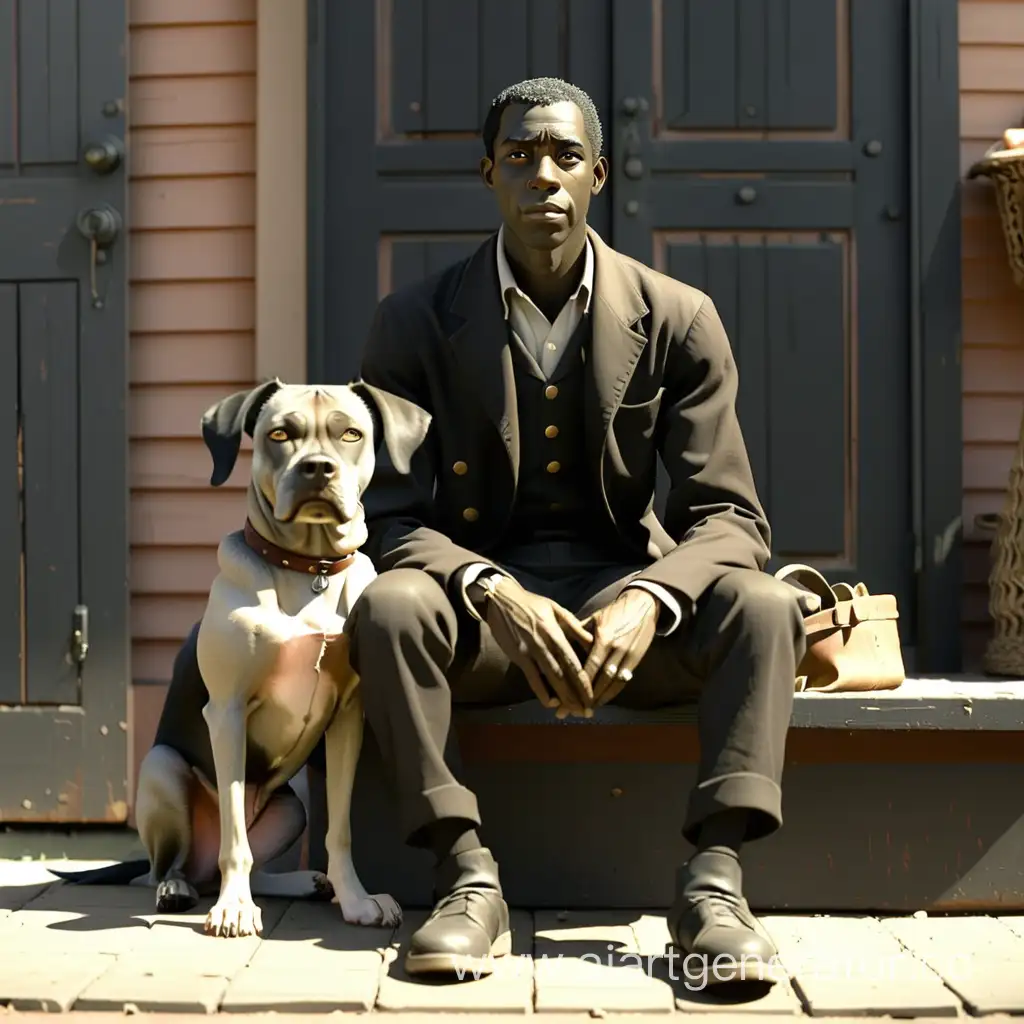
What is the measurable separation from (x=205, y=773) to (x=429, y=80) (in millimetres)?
2183

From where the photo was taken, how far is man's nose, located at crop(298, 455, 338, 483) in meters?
2.69

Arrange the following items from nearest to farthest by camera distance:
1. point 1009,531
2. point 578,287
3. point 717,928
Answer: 1. point 717,928
2. point 578,287
3. point 1009,531

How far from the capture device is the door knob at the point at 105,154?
13.4 feet

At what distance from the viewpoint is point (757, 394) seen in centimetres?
409

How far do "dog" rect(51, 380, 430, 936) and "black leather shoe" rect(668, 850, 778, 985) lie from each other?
62 cm

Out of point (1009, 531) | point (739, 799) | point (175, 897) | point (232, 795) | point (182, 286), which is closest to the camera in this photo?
point (739, 799)

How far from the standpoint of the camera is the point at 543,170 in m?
2.89

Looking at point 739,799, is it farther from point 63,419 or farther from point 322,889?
point 63,419

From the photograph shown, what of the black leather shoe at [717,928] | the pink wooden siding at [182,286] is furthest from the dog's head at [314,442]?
the pink wooden siding at [182,286]

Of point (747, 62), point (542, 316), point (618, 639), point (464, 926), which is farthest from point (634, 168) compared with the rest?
point (464, 926)

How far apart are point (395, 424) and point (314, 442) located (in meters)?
0.19

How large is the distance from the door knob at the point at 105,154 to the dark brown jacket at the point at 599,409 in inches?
55.3

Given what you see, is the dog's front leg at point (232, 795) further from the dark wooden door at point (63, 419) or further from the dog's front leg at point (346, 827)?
the dark wooden door at point (63, 419)

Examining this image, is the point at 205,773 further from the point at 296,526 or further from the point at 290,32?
the point at 290,32
